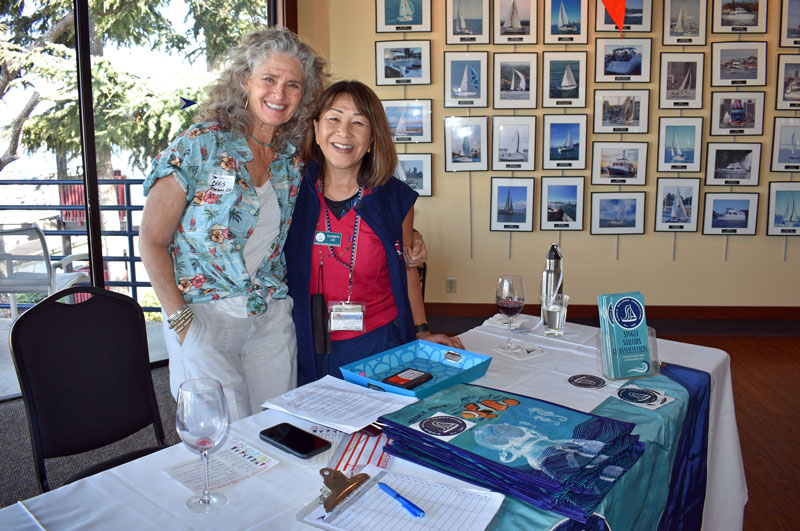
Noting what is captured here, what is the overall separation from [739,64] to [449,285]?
2.92 m

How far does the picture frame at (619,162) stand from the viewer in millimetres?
4746

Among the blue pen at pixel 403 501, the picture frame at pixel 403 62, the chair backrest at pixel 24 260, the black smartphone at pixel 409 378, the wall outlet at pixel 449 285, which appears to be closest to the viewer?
the blue pen at pixel 403 501

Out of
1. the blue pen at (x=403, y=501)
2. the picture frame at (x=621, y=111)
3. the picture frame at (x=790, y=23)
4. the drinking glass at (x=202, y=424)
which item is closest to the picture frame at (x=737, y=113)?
the picture frame at (x=790, y=23)

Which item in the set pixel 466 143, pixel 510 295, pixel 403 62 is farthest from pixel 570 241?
pixel 510 295

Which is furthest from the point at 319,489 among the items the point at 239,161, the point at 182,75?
the point at 182,75

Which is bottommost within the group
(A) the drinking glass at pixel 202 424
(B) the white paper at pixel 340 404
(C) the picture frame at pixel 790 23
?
(B) the white paper at pixel 340 404

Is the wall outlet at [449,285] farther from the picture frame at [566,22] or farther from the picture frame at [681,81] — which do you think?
the picture frame at [681,81]

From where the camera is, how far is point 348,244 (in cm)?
189

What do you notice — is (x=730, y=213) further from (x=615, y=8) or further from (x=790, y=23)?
(x=615, y=8)

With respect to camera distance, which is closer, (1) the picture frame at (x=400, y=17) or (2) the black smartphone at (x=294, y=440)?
(2) the black smartphone at (x=294, y=440)

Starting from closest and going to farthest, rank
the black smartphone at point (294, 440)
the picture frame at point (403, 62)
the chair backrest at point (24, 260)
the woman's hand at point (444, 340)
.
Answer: the black smartphone at point (294, 440) < the woman's hand at point (444, 340) < the chair backrest at point (24, 260) < the picture frame at point (403, 62)

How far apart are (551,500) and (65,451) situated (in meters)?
1.33

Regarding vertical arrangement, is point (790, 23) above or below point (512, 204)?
above

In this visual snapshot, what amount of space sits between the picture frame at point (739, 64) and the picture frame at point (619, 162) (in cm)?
80
